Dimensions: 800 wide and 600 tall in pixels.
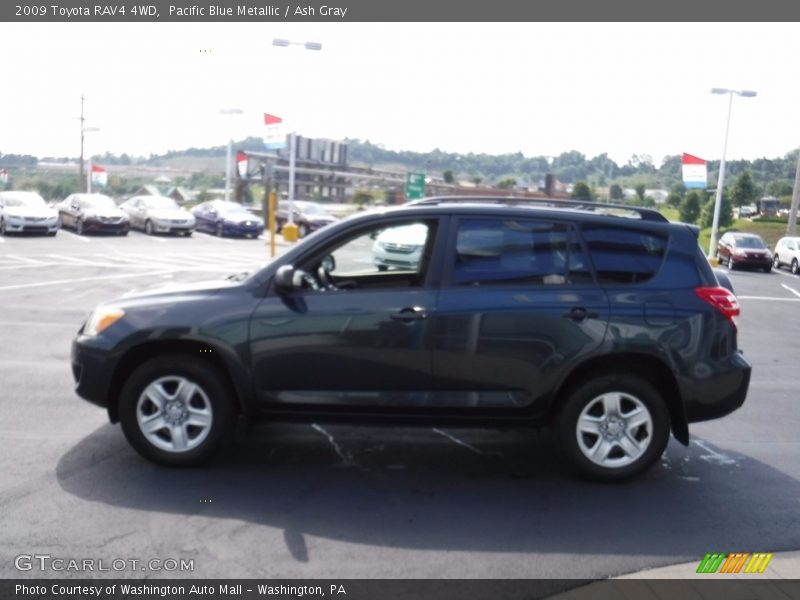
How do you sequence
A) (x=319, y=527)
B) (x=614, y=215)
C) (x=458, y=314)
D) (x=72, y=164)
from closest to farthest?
(x=319, y=527), (x=458, y=314), (x=614, y=215), (x=72, y=164)

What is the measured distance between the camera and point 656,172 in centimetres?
3638

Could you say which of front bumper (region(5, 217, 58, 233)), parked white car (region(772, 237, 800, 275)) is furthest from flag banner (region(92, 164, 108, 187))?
parked white car (region(772, 237, 800, 275))

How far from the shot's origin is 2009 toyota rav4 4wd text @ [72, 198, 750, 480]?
5.48 m

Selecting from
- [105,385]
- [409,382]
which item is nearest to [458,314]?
[409,382]

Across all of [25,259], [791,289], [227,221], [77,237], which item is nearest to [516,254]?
[25,259]

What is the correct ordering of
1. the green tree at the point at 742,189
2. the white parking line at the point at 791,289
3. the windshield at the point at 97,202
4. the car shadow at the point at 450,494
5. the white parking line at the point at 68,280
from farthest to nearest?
the green tree at the point at 742,189 < the windshield at the point at 97,202 < the white parking line at the point at 791,289 < the white parking line at the point at 68,280 < the car shadow at the point at 450,494

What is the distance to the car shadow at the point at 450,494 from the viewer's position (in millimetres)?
4754

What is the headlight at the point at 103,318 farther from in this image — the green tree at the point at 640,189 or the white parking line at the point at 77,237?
the green tree at the point at 640,189

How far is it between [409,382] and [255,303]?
1143 mm

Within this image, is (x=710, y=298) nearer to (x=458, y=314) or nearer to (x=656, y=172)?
(x=458, y=314)

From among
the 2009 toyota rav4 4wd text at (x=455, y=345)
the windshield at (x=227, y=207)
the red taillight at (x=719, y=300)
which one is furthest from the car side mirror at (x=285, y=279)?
the windshield at (x=227, y=207)

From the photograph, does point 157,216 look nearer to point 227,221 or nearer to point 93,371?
point 227,221

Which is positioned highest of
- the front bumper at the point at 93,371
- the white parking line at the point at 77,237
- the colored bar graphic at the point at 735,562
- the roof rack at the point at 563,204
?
the roof rack at the point at 563,204

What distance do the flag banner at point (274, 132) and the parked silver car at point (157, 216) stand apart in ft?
17.1
